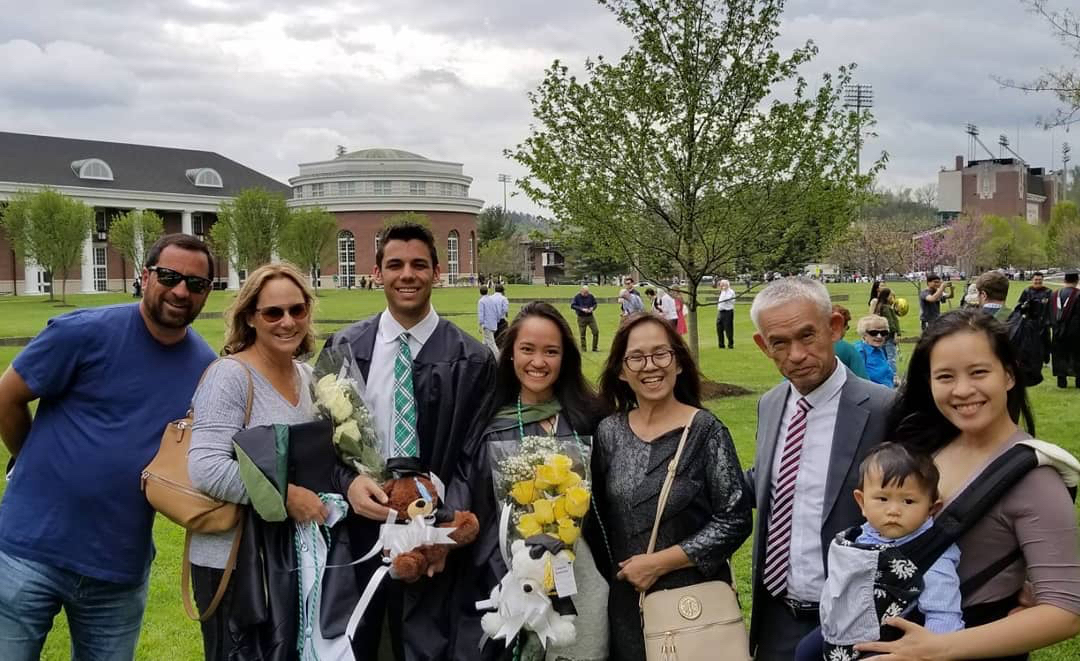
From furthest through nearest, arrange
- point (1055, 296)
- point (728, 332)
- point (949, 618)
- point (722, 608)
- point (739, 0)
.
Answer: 1. point (728, 332)
2. point (1055, 296)
3. point (739, 0)
4. point (722, 608)
5. point (949, 618)

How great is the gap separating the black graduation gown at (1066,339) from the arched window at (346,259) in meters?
68.7

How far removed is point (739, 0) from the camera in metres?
13.1

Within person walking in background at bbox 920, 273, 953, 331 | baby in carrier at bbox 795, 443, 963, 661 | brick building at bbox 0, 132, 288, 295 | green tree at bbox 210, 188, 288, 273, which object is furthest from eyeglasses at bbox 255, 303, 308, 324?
brick building at bbox 0, 132, 288, 295

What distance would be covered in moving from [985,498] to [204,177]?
79745 mm

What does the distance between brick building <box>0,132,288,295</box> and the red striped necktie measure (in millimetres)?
67011

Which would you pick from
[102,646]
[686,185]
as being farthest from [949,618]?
[686,185]

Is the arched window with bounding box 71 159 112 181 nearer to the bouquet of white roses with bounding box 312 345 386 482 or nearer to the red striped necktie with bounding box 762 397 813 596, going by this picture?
the bouquet of white roses with bounding box 312 345 386 482

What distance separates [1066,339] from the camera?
15203 millimetres

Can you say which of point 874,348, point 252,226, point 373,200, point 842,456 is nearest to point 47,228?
point 252,226

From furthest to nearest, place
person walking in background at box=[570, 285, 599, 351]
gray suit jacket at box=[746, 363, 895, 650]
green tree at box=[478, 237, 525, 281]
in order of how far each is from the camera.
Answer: green tree at box=[478, 237, 525, 281] < person walking in background at box=[570, 285, 599, 351] < gray suit jacket at box=[746, 363, 895, 650]

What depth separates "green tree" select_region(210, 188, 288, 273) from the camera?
54406 millimetres

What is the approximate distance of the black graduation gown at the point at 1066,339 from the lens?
1489 cm

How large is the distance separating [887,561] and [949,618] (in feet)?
0.69

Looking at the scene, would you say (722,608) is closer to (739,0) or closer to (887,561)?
(887,561)
